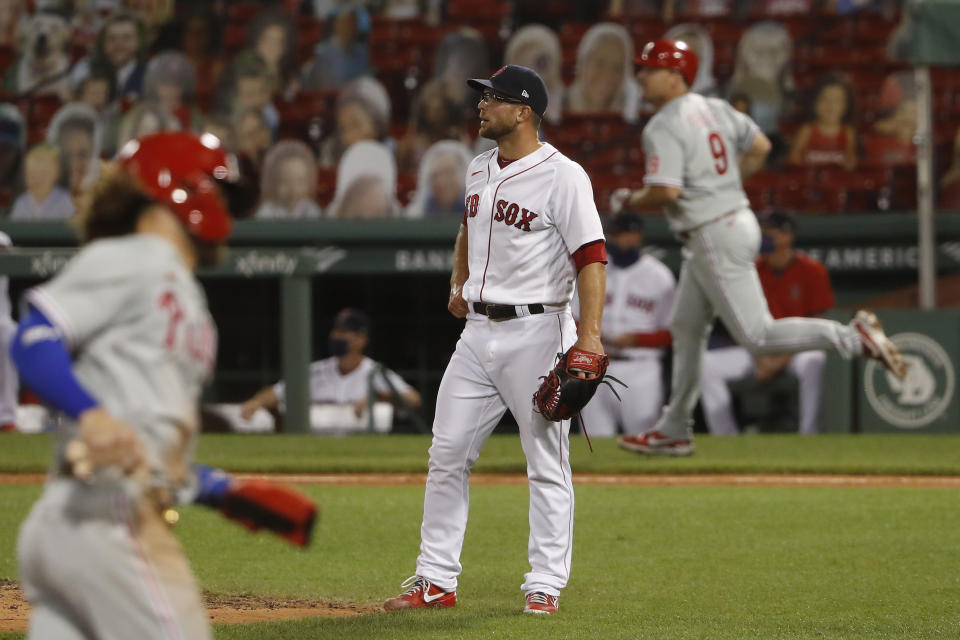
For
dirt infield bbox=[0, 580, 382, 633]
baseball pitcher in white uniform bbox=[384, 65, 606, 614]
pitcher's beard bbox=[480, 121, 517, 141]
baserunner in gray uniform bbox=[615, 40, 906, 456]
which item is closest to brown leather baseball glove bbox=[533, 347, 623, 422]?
baseball pitcher in white uniform bbox=[384, 65, 606, 614]

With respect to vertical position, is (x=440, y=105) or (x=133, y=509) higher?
(x=440, y=105)

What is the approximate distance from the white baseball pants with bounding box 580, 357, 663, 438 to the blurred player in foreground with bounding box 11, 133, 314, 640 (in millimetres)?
7386

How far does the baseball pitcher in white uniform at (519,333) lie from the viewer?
4.47 metres

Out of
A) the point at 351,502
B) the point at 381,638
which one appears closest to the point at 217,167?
the point at 381,638

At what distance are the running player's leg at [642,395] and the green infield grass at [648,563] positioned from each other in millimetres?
2692

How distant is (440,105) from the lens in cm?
1245

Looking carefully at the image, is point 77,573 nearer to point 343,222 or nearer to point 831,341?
point 831,341

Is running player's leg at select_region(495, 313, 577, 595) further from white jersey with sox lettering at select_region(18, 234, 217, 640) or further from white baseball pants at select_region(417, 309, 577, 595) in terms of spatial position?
white jersey with sox lettering at select_region(18, 234, 217, 640)

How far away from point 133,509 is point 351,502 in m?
4.48

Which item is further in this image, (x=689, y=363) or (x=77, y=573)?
(x=689, y=363)

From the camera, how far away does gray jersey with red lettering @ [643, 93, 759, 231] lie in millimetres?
7312

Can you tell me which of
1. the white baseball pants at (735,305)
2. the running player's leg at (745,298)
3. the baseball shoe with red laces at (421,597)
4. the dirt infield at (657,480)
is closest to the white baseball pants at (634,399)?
the dirt infield at (657,480)

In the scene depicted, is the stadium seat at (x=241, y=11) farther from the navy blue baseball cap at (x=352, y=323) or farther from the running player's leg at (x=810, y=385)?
the running player's leg at (x=810, y=385)

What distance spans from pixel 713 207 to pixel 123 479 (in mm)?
5345
